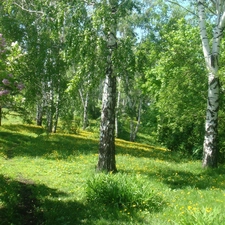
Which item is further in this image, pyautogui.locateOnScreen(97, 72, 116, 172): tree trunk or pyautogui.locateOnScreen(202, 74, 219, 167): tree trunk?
pyautogui.locateOnScreen(202, 74, 219, 167): tree trunk

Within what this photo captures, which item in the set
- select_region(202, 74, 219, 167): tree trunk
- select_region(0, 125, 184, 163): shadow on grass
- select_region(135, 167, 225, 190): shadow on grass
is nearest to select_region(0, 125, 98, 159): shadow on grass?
select_region(0, 125, 184, 163): shadow on grass

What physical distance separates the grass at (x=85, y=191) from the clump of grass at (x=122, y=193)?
8 centimetres

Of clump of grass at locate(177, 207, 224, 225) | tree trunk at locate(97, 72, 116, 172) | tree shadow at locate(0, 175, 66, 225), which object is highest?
tree trunk at locate(97, 72, 116, 172)

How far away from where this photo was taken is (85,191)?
8906 mm

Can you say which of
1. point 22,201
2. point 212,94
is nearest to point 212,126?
point 212,94

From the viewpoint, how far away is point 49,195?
29.8 feet

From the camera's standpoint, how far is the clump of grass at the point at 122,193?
25.1ft

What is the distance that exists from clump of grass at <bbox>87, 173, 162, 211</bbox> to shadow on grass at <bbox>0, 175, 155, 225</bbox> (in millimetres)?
276

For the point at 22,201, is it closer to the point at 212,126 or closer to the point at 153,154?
the point at 212,126

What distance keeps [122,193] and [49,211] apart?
1.87m

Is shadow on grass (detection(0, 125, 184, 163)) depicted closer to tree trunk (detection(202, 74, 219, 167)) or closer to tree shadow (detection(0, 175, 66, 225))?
tree trunk (detection(202, 74, 219, 167))

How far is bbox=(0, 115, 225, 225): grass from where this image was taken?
693 centimetres

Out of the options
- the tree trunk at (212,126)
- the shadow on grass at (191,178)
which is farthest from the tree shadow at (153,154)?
the shadow on grass at (191,178)

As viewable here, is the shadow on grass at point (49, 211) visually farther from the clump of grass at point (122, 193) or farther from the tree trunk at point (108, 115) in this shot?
the tree trunk at point (108, 115)
